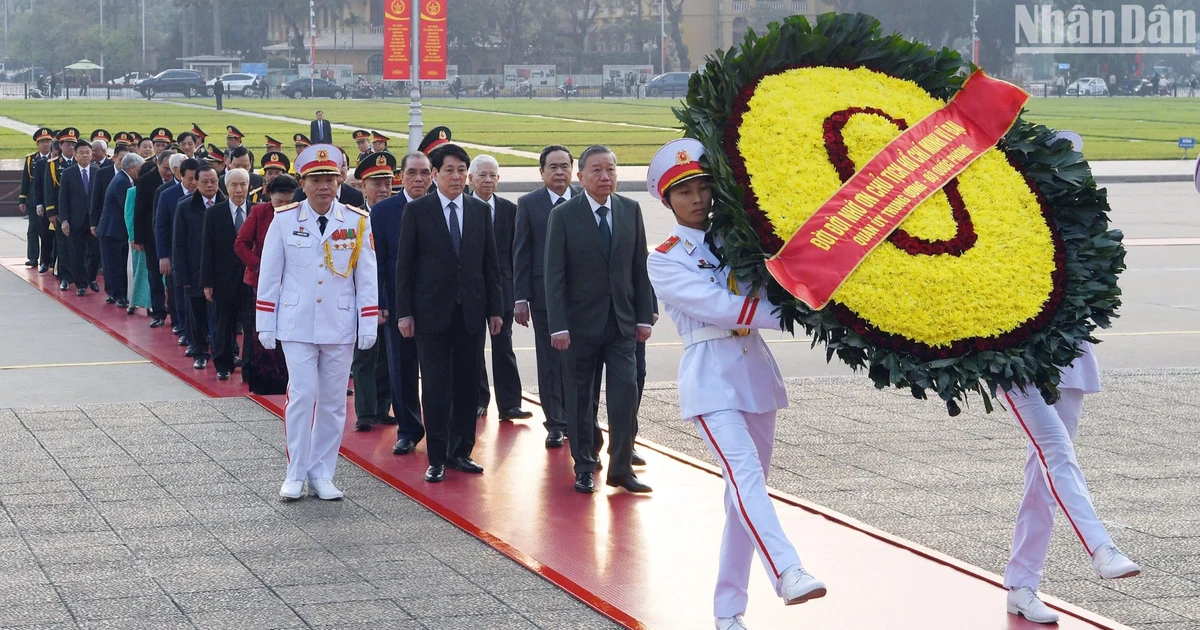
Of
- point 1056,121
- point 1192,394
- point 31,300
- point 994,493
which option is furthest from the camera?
point 1056,121

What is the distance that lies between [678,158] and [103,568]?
10.1 feet

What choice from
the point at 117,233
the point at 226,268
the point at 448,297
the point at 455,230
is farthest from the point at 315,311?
the point at 117,233

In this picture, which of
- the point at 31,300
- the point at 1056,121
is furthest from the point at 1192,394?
the point at 1056,121

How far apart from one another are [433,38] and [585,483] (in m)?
20.6

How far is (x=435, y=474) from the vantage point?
8.26 meters

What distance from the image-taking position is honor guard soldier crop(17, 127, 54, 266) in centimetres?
1856

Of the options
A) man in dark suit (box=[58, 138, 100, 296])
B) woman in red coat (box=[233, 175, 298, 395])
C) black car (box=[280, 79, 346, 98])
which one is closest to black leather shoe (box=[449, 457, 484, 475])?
woman in red coat (box=[233, 175, 298, 395])

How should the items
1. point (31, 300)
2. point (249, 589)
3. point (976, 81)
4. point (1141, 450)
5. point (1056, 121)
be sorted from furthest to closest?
1. point (1056, 121)
2. point (31, 300)
3. point (1141, 450)
4. point (249, 589)
5. point (976, 81)

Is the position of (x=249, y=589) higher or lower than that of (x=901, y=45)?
lower

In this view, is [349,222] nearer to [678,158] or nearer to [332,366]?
[332,366]

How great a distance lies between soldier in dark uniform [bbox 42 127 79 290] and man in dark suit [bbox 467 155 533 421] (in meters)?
9.28

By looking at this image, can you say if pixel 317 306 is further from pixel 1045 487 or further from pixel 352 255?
pixel 1045 487

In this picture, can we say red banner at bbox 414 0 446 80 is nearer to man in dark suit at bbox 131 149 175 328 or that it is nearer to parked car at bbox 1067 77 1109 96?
man in dark suit at bbox 131 149 175 328

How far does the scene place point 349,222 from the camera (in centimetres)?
809
